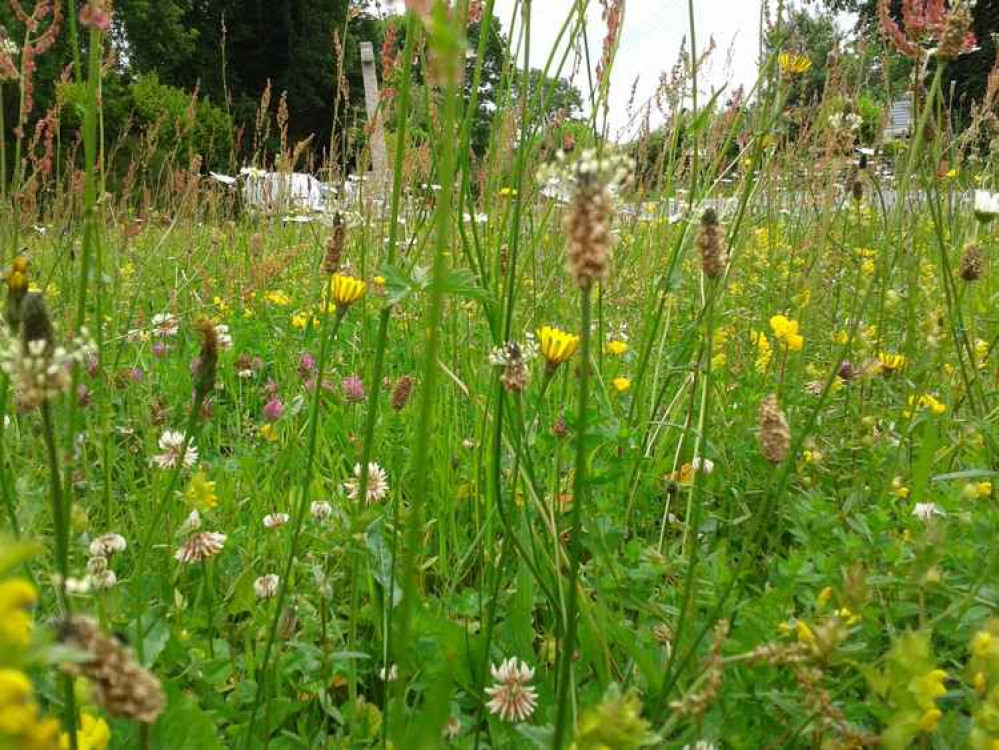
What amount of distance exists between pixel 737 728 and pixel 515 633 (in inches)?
11.3

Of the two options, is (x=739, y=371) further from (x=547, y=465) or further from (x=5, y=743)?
(x=5, y=743)

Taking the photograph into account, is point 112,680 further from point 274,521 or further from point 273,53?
point 273,53

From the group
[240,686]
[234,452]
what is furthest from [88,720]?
[234,452]

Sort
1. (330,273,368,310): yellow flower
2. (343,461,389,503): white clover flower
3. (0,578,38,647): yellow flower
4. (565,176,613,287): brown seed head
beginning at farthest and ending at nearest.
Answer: (343,461,389,503): white clover flower, (330,273,368,310): yellow flower, (565,176,613,287): brown seed head, (0,578,38,647): yellow flower

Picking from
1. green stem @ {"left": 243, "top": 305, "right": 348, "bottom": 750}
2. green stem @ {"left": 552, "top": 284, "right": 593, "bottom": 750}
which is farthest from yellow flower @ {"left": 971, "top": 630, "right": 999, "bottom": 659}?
green stem @ {"left": 243, "top": 305, "right": 348, "bottom": 750}

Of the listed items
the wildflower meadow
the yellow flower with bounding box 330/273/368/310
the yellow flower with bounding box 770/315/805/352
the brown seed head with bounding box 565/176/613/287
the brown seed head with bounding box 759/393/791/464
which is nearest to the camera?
the brown seed head with bounding box 565/176/613/287

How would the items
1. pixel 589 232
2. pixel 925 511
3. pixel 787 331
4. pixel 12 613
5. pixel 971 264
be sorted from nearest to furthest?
pixel 12 613 < pixel 589 232 < pixel 925 511 < pixel 971 264 < pixel 787 331

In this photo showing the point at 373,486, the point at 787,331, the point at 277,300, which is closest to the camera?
the point at 373,486

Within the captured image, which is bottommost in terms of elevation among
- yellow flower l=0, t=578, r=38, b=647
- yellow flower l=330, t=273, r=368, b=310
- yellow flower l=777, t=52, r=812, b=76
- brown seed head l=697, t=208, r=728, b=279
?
yellow flower l=0, t=578, r=38, b=647

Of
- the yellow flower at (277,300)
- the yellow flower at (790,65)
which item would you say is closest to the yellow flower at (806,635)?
the yellow flower at (790,65)

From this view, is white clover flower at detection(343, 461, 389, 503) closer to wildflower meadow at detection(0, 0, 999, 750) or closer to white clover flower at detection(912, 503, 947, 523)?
wildflower meadow at detection(0, 0, 999, 750)

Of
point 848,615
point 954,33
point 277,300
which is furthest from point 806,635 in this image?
point 277,300

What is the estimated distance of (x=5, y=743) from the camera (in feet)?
0.93

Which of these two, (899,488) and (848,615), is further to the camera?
(899,488)
